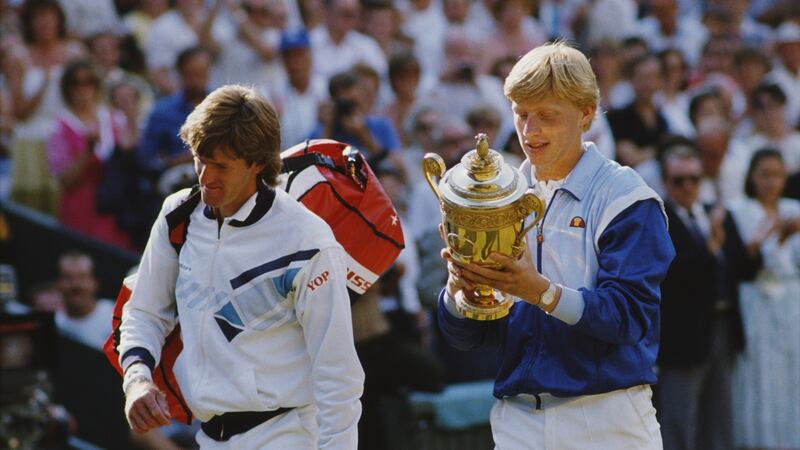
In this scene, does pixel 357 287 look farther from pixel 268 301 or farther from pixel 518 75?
pixel 518 75

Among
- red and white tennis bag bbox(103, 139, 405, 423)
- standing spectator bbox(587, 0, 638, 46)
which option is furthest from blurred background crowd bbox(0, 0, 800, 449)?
red and white tennis bag bbox(103, 139, 405, 423)

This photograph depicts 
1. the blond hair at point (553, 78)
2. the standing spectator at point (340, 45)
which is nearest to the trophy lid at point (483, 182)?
the blond hair at point (553, 78)

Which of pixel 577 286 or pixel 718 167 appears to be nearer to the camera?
pixel 577 286

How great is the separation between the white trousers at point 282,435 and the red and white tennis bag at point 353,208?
1.84 ft

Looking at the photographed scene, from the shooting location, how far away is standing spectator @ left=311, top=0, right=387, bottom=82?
11.3 m

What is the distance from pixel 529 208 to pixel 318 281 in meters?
0.72

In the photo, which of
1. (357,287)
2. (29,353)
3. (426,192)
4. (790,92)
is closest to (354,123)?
(426,192)

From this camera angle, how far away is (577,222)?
4.19 metres

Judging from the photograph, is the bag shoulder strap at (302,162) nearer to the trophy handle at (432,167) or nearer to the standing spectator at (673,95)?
the trophy handle at (432,167)

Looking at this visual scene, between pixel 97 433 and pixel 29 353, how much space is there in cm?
240

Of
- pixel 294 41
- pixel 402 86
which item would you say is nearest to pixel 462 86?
pixel 402 86

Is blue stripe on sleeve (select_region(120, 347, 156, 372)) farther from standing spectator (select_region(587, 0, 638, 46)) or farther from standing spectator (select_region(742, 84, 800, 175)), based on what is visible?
standing spectator (select_region(587, 0, 638, 46))

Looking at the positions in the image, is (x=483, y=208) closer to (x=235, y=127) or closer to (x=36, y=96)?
(x=235, y=127)

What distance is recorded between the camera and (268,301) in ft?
14.0
